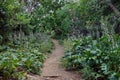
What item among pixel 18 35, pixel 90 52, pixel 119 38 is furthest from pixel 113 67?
pixel 18 35

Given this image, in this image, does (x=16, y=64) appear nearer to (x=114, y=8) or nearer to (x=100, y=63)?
(x=100, y=63)

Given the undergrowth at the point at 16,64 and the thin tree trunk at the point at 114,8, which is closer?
the undergrowth at the point at 16,64

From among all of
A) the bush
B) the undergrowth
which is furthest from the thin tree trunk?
the undergrowth

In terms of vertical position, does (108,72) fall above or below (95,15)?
below

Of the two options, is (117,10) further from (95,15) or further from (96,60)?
(96,60)

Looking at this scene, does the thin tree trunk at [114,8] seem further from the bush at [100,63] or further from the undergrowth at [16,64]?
the undergrowth at [16,64]

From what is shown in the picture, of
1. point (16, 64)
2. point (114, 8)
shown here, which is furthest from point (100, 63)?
point (114, 8)

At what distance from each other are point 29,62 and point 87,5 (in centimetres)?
779

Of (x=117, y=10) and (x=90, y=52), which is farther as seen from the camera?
(x=117, y=10)

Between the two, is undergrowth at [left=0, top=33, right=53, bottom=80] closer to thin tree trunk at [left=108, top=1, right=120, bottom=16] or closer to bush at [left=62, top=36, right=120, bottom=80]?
bush at [left=62, top=36, right=120, bottom=80]

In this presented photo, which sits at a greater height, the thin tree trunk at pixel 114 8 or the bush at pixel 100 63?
the thin tree trunk at pixel 114 8

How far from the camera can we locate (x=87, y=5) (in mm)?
14055

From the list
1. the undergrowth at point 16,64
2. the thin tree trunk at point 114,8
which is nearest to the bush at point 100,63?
the undergrowth at point 16,64

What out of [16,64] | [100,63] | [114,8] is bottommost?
[100,63]
